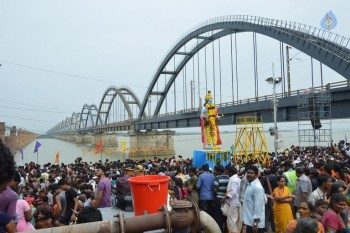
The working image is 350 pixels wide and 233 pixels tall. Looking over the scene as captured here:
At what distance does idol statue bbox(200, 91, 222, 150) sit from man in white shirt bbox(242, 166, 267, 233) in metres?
9.99

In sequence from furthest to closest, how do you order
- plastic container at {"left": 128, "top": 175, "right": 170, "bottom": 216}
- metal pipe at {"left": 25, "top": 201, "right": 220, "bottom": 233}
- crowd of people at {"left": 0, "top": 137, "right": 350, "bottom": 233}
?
1. crowd of people at {"left": 0, "top": 137, "right": 350, "bottom": 233}
2. plastic container at {"left": 128, "top": 175, "right": 170, "bottom": 216}
3. metal pipe at {"left": 25, "top": 201, "right": 220, "bottom": 233}

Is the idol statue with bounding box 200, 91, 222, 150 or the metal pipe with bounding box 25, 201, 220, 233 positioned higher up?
the idol statue with bounding box 200, 91, 222, 150

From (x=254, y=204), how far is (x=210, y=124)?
33.8 feet

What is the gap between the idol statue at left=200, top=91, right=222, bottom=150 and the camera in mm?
15234

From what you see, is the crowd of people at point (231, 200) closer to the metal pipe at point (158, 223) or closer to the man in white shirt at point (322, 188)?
the man in white shirt at point (322, 188)

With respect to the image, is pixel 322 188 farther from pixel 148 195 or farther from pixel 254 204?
pixel 148 195

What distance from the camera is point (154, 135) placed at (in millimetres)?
60625

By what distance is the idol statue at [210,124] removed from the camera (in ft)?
50.0

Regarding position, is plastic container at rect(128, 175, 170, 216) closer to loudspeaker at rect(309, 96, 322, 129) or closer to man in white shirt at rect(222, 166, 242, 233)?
man in white shirt at rect(222, 166, 242, 233)

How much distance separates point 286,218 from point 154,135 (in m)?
55.5

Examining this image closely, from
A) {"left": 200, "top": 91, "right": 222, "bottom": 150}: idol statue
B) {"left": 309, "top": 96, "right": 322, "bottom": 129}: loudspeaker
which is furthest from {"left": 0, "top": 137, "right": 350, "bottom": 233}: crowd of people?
{"left": 309, "top": 96, "right": 322, "bottom": 129}: loudspeaker

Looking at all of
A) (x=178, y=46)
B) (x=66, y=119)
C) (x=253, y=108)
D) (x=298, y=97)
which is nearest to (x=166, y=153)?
(x=178, y=46)

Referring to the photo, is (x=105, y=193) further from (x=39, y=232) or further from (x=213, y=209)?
(x=39, y=232)

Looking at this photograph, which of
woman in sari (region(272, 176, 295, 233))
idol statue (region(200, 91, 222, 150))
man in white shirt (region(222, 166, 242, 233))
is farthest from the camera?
idol statue (region(200, 91, 222, 150))
